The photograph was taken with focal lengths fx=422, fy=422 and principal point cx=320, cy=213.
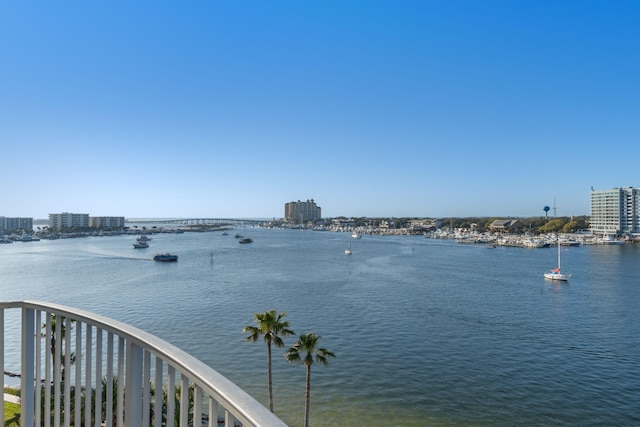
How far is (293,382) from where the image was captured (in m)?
14.1

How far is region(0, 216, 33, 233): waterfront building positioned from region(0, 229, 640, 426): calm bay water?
99539 mm

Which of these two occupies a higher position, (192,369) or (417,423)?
(192,369)

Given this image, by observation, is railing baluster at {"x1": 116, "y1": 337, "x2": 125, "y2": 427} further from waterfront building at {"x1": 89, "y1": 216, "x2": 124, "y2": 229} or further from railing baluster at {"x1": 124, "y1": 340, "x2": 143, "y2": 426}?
waterfront building at {"x1": 89, "y1": 216, "x2": 124, "y2": 229}

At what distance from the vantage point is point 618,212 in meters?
98.8

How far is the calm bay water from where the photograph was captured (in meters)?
12.5

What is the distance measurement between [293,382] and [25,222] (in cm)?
14351

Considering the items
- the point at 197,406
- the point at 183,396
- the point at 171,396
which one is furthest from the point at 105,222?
the point at 197,406

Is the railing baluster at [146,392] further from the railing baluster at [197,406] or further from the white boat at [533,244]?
the white boat at [533,244]

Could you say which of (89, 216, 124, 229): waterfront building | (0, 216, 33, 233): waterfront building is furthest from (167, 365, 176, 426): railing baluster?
(89, 216, 124, 229): waterfront building

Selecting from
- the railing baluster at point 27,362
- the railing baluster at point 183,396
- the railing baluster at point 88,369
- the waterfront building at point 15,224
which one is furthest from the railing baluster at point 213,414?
the waterfront building at point 15,224

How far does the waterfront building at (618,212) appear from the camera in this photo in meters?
96.8

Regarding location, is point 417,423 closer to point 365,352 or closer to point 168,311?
point 365,352

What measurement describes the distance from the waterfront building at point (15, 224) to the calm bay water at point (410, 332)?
9954 centimetres

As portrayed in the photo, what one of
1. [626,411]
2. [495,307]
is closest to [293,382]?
[626,411]
